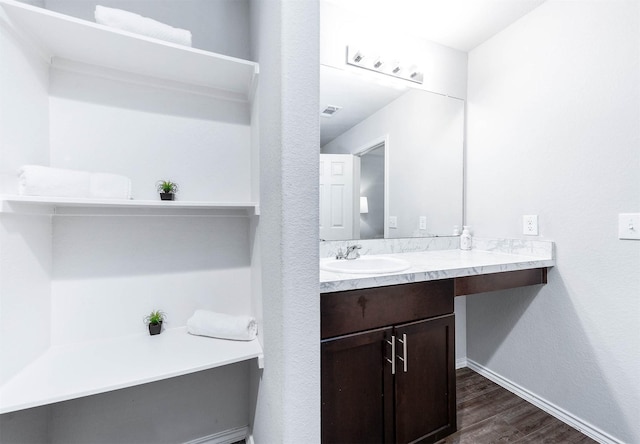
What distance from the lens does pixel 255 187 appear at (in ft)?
4.29

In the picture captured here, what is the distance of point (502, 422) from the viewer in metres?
1.60

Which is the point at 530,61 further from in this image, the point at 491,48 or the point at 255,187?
the point at 255,187

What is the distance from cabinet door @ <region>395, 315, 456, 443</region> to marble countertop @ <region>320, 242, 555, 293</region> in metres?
0.22

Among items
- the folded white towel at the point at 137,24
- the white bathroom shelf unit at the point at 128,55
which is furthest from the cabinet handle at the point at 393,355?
the folded white towel at the point at 137,24

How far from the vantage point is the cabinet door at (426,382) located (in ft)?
4.16

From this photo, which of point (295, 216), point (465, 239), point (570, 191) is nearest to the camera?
point (295, 216)

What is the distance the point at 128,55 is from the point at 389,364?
5.27 ft

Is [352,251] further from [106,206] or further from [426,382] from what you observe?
[106,206]

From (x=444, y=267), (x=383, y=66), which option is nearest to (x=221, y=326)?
(x=444, y=267)

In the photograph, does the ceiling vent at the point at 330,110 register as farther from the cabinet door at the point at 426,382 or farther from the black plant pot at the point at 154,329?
the black plant pot at the point at 154,329

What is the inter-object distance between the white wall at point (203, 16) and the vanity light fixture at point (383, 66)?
645 mm

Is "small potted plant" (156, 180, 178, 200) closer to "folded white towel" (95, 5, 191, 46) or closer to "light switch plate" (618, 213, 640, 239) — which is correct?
"folded white towel" (95, 5, 191, 46)

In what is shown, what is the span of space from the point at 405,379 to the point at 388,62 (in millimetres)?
1807

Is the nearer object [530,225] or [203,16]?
[203,16]
